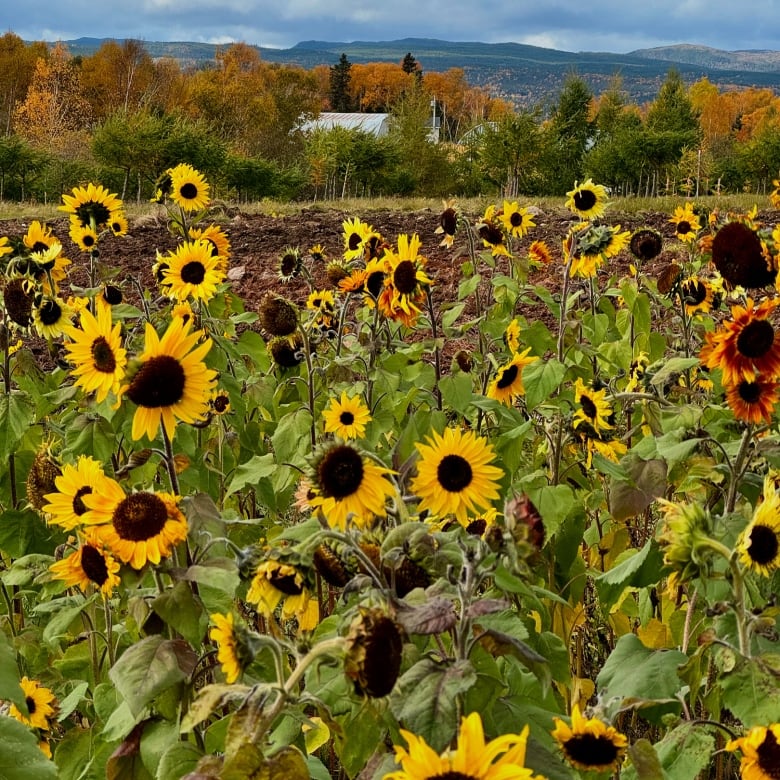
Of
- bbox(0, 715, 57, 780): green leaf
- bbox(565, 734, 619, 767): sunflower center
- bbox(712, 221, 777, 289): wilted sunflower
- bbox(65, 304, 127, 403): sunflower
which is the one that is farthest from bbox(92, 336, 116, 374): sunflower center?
bbox(712, 221, 777, 289): wilted sunflower

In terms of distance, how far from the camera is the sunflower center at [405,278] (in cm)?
258

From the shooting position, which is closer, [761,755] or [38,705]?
[761,755]

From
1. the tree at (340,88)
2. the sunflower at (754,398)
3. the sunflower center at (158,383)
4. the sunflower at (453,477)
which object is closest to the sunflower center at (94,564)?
the sunflower center at (158,383)

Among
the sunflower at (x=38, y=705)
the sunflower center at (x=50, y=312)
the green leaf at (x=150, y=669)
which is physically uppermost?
the sunflower center at (x=50, y=312)

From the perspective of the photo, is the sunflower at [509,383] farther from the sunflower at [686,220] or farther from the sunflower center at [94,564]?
the sunflower at [686,220]

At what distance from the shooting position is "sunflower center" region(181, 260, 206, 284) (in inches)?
105

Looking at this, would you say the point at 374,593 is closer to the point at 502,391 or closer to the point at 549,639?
the point at 549,639

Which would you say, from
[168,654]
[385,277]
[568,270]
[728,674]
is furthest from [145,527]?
[568,270]

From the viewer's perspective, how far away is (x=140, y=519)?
4.49 feet

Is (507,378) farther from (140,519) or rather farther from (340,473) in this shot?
(140,519)

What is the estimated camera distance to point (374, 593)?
100 centimetres

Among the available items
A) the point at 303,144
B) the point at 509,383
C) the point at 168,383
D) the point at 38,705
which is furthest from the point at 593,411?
the point at 303,144

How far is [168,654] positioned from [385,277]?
151 cm

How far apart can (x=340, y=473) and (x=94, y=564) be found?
0.45m
